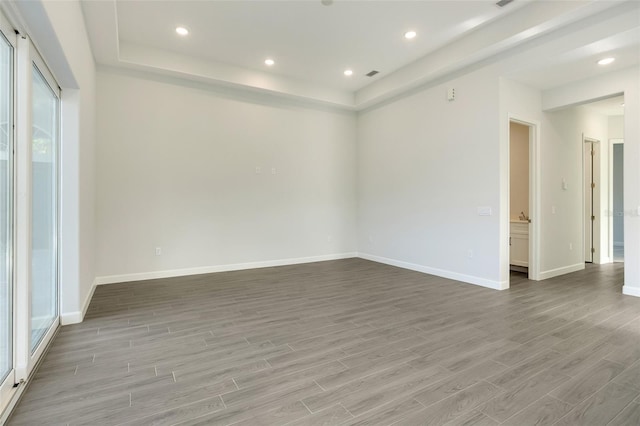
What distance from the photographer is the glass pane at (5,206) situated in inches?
75.5

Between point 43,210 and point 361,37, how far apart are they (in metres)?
4.15

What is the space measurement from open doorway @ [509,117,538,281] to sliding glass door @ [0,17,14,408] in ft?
17.5

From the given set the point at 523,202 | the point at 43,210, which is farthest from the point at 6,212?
the point at 523,202

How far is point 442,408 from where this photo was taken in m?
1.85

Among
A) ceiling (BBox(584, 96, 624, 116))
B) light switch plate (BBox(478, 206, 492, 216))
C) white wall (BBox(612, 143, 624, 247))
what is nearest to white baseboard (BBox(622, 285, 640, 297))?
light switch plate (BBox(478, 206, 492, 216))

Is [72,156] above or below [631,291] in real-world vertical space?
above

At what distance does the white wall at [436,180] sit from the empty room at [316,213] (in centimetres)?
4

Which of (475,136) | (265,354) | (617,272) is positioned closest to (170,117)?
(265,354)

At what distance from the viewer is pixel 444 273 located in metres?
5.16

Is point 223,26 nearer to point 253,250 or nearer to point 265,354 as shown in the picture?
point 253,250

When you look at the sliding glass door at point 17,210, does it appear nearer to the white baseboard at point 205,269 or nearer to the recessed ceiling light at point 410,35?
the white baseboard at point 205,269

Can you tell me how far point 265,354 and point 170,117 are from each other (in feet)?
13.8

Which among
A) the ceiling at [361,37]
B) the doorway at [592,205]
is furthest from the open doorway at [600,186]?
the ceiling at [361,37]

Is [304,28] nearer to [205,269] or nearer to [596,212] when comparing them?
[205,269]
